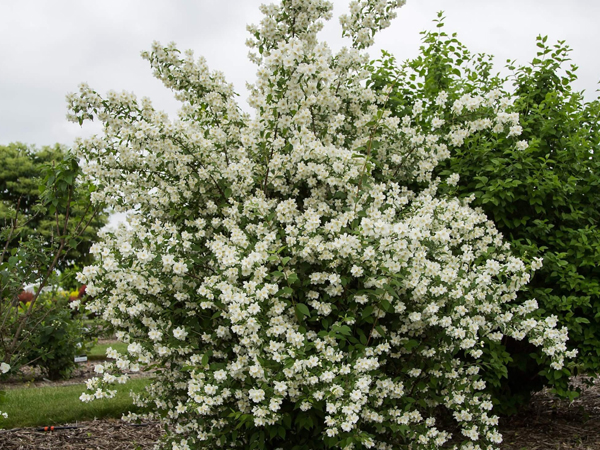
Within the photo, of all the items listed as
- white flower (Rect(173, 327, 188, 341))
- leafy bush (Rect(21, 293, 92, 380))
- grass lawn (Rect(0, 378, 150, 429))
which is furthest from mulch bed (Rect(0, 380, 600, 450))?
leafy bush (Rect(21, 293, 92, 380))

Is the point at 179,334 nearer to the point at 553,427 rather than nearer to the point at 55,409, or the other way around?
the point at 55,409

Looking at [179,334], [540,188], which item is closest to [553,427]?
[540,188]

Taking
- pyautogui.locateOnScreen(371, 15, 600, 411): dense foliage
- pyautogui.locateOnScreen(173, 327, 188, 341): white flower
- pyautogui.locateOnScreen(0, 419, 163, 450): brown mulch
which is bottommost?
pyautogui.locateOnScreen(0, 419, 163, 450): brown mulch

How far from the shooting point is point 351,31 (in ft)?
14.7

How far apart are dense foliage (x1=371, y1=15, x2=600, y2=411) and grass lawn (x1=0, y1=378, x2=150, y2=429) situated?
323 cm

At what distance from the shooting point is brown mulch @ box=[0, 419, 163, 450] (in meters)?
4.43

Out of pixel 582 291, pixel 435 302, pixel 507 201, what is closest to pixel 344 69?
pixel 507 201

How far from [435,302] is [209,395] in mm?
1377

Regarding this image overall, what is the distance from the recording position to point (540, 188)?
4418 mm

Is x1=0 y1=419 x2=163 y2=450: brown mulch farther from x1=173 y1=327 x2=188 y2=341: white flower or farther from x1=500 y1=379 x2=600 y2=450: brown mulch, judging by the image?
x1=500 y1=379 x2=600 y2=450: brown mulch

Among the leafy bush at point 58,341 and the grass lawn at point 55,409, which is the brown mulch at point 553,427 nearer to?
the grass lawn at point 55,409

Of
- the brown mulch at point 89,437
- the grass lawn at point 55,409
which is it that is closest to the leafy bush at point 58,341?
the grass lawn at point 55,409

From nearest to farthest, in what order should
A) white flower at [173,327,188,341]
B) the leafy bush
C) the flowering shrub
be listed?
Answer: the flowering shrub → white flower at [173,327,188,341] → the leafy bush

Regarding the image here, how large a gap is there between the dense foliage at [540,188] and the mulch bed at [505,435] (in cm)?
32
